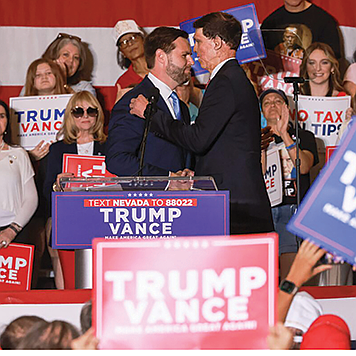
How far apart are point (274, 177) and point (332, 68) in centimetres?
88

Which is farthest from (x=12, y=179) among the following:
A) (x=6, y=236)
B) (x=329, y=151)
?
(x=329, y=151)

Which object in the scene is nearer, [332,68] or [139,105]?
[139,105]

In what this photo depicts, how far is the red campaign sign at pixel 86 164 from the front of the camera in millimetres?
3908

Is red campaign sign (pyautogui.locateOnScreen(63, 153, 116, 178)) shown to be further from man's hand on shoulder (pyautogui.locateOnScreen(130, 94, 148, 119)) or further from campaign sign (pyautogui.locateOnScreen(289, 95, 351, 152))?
campaign sign (pyautogui.locateOnScreen(289, 95, 351, 152))

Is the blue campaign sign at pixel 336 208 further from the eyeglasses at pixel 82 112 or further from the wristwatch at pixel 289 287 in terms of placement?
the eyeglasses at pixel 82 112

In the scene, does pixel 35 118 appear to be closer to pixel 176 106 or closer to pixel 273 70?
pixel 176 106

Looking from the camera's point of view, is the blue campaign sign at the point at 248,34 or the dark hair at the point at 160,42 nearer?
the dark hair at the point at 160,42

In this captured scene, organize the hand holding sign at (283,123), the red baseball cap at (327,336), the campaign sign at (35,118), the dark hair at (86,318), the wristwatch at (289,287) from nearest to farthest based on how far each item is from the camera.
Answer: the red baseball cap at (327,336), the wristwatch at (289,287), the dark hair at (86,318), the hand holding sign at (283,123), the campaign sign at (35,118)

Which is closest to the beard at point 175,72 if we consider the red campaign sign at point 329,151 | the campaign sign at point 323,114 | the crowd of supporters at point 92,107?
the crowd of supporters at point 92,107

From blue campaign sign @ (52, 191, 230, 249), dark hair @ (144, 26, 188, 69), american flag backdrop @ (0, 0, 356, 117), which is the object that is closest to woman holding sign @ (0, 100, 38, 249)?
american flag backdrop @ (0, 0, 356, 117)

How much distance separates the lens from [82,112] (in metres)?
4.02

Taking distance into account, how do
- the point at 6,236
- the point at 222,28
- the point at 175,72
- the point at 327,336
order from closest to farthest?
the point at 327,336
the point at 222,28
the point at 175,72
the point at 6,236

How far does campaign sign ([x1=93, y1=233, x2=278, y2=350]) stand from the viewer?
3.77 ft
